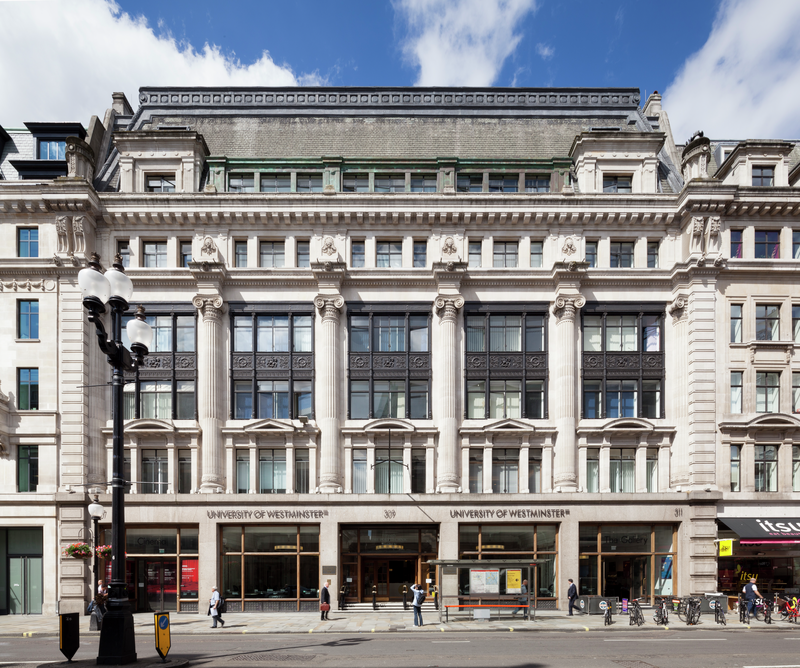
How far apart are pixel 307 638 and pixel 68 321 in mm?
19608

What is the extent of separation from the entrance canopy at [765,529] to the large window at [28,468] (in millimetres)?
33837

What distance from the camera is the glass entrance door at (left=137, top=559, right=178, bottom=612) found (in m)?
29.4

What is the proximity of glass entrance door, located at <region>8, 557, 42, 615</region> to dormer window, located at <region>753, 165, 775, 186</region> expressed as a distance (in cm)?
4133

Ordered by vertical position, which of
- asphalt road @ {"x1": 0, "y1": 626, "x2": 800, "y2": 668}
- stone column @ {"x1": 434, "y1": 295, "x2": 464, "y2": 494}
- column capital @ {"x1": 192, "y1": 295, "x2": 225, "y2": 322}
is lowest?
asphalt road @ {"x1": 0, "y1": 626, "x2": 800, "y2": 668}

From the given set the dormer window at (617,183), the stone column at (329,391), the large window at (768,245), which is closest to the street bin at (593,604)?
the stone column at (329,391)

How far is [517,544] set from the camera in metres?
30.1

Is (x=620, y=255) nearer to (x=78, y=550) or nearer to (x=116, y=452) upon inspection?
(x=116, y=452)

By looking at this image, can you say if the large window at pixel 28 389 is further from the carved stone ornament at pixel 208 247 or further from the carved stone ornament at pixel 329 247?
the carved stone ornament at pixel 329 247

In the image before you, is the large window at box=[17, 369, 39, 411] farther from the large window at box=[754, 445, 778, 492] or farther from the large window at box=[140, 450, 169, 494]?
the large window at box=[754, 445, 778, 492]

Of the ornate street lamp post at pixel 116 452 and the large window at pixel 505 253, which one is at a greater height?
the large window at pixel 505 253

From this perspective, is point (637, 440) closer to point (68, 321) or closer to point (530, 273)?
point (530, 273)

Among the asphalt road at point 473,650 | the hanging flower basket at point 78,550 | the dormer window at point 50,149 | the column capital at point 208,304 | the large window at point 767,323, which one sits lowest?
the asphalt road at point 473,650

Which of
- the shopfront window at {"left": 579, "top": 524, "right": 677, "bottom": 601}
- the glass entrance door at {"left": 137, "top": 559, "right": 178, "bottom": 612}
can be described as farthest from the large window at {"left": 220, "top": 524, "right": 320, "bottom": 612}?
the shopfront window at {"left": 579, "top": 524, "right": 677, "bottom": 601}

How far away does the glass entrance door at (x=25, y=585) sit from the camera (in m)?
29.0
